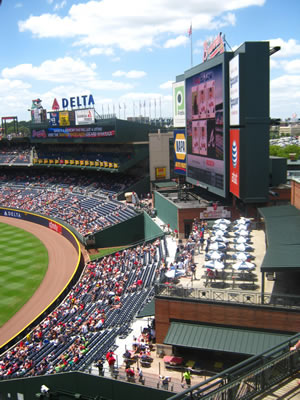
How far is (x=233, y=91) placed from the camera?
2814 cm

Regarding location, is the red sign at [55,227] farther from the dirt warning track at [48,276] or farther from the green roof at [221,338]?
the green roof at [221,338]

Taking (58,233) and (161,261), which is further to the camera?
(58,233)

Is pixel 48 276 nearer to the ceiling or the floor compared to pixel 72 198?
nearer to the floor

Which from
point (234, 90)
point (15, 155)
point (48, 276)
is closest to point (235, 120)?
point (234, 90)

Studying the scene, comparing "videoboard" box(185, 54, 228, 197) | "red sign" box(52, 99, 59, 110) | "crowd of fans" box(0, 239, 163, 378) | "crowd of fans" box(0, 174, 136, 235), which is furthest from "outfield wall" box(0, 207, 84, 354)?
"red sign" box(52, 99, 59, 110)

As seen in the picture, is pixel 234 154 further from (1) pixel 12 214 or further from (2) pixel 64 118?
(1) pixel 12 214

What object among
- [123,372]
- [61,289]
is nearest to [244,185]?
[61,289]

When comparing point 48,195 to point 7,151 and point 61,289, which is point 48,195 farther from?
point 61,289

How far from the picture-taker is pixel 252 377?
725cm

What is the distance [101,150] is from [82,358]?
41479 mm

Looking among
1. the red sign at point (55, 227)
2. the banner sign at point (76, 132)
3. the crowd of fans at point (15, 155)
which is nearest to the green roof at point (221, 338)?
the red sign at point (55, 227)

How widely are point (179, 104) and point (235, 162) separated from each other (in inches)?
477

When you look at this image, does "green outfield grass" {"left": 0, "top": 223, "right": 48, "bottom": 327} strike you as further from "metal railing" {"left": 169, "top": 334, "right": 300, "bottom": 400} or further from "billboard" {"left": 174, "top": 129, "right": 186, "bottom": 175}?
"metal railing" {"left": 169, "top": 334, "right": 300, "bottom": 400}

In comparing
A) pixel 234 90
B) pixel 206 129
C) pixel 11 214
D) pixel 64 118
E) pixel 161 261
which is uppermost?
pixel 64 118
